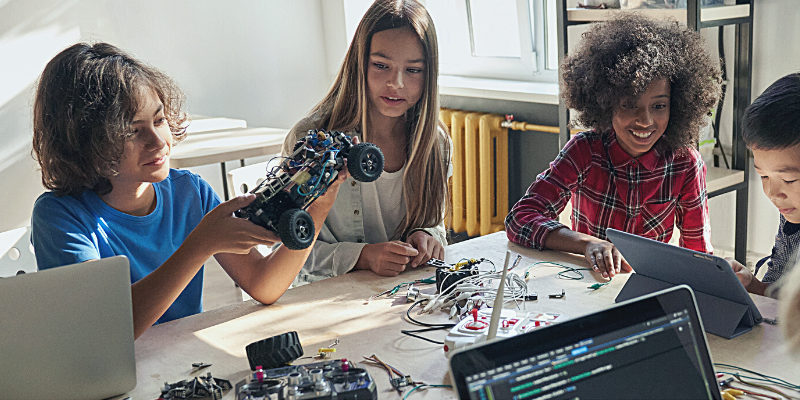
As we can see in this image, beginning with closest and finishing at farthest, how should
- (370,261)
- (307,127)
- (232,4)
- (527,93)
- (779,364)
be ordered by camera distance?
(779,364) < (370,261) < (307,127) < (527,93) < (232,4)

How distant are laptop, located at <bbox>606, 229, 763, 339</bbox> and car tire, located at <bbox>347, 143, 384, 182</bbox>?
1.39 feet

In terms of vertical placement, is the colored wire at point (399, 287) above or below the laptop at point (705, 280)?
below

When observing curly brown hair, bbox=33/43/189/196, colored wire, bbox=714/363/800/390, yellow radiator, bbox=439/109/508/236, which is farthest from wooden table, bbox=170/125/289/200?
colored wire, bbox=714/363/800/390

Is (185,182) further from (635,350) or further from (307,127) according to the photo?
(635,350)

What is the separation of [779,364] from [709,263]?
0.16 metres

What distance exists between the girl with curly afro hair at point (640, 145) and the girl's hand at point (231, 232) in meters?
0.69

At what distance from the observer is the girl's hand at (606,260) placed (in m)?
1.31

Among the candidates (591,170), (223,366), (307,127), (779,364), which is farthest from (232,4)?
(779,364)

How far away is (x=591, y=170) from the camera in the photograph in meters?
1.76

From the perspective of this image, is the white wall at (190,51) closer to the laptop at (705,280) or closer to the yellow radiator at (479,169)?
the yellow radiator at (479,169)

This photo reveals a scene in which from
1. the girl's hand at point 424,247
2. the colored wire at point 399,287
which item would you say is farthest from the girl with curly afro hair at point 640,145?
the colored wire at point 399,287

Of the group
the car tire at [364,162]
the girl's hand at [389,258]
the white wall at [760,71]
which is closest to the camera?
the car tire at [364,162]

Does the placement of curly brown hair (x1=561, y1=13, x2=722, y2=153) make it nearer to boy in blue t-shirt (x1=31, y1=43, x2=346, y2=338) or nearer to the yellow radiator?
boy in blue t-shirt (x1=31, y1=43, x2=346, y2=338)

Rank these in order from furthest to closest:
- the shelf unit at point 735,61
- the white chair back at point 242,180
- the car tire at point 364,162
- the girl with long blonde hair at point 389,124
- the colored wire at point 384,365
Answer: the shelf unit at point 735,61 → the white chair back at point 242,180 → the girl with long blonde hair at point 389,124 → the car tire at point 364,162 → the colored wire at point 384,365
